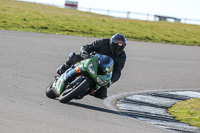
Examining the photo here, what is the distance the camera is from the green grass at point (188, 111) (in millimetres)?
8394

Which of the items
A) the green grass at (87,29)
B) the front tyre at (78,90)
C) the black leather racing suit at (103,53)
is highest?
the black leather racing suit at (103,53)

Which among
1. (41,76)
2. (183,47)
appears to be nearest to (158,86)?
(41,76)

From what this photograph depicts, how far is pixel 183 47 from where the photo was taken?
73.7 ft

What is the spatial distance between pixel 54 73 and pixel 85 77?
4.77 metres

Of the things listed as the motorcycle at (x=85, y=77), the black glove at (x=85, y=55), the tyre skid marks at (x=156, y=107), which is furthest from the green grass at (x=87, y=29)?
the motorcycle at (x=85, y=77)

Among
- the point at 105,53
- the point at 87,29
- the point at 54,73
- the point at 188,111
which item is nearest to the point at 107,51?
the point at 105,53

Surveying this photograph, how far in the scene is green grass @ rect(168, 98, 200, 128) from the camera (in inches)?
330

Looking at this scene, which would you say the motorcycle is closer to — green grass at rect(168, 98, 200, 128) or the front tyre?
the front tyre

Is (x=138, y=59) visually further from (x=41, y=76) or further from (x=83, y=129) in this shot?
(x=83, y=129)

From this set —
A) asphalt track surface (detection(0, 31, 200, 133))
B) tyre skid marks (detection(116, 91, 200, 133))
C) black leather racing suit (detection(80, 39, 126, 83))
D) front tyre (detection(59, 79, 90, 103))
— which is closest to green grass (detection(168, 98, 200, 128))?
tyre skid marks (detection(116, 91, 200, 133))

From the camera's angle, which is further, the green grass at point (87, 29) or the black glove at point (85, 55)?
the green grass at point (87, 29)

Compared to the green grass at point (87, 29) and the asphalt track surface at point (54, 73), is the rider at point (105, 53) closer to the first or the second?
the asphalt track surface at point (54, 73)

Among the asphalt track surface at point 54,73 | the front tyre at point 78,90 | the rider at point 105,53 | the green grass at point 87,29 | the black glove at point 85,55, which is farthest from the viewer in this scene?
the green grass at point 87,29

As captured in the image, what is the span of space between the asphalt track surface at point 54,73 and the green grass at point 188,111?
3.99 ft
